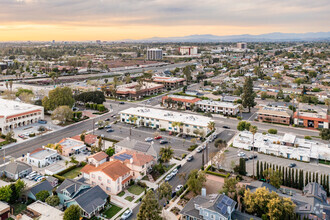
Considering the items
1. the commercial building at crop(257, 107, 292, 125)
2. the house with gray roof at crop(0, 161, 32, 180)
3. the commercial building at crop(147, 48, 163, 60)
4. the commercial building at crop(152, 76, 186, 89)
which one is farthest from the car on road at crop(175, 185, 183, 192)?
the commercial building at crop(147, 48, 163, 60)

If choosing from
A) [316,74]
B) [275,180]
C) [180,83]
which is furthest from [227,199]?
[316,74]

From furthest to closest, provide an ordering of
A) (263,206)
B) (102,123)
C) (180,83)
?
(180,83) < (102,123) < (263,206)

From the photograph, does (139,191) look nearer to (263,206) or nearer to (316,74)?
(263,206)

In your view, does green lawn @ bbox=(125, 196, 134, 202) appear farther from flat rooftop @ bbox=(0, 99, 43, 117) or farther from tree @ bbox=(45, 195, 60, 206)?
flat rooftop @ bbox=(0, 99, 43, 117)

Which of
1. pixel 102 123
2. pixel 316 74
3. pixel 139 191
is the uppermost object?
pixel 316 74

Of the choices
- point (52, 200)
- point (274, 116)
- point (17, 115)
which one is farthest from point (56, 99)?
point (274, 116)
